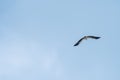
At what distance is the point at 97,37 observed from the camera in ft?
189

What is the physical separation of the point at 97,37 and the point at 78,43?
5755 millimetres

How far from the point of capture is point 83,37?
194 feet

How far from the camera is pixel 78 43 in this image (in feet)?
197

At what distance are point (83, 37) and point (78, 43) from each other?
7.46 ft

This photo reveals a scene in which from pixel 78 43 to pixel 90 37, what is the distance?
3.80m

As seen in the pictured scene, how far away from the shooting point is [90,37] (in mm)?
58812

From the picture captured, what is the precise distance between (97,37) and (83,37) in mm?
3976
